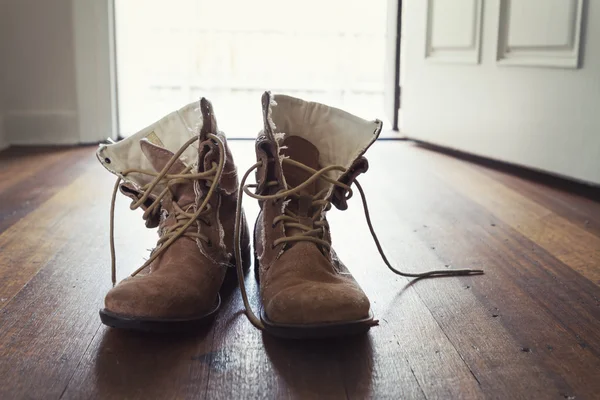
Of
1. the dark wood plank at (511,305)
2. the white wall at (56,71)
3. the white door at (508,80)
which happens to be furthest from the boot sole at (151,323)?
the white wall at (56,71)

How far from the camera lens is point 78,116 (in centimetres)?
242

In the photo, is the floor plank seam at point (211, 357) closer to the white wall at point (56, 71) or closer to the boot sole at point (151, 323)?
the boot sole at point (151, 323)

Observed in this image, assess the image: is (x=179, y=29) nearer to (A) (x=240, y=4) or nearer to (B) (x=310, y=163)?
(A) (x=240, y=4)

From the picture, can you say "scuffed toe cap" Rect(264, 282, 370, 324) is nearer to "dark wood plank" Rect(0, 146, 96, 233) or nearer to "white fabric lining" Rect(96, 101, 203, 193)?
"white fabric lining" Rect(96, 101, 203, 193)

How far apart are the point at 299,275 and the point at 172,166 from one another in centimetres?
23

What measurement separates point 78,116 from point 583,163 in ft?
5.37

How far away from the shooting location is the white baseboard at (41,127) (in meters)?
2.39

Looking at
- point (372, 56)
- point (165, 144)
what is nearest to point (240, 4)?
point (372, 56)

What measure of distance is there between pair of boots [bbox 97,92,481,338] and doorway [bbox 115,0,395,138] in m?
2.40

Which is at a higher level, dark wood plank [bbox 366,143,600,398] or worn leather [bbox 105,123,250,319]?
worn leather [bbox 105,123,250,319]

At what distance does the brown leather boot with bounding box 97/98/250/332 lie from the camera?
786 mm

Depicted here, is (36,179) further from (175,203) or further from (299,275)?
(299,275)

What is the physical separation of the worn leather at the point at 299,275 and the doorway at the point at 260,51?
7.98 ft

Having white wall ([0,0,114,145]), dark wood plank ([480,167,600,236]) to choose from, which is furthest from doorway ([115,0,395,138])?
dark wood plank ([480,167,600,236])
